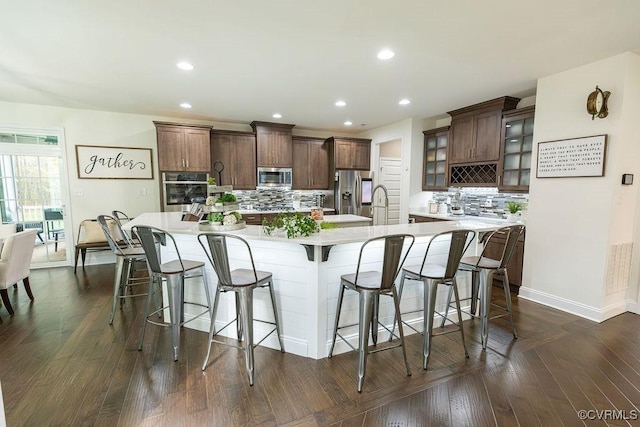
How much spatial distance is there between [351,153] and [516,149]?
3.19m

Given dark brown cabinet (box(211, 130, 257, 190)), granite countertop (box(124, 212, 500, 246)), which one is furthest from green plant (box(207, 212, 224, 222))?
dark brown cabinet (box(211, 130, 257, 190))

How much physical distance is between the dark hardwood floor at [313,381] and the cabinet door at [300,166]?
411 centimetres

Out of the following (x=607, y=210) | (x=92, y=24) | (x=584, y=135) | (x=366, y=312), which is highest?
(x=92, y=24)

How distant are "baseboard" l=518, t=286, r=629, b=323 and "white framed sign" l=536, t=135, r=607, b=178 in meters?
1.42

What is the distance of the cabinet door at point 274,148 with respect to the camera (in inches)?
236

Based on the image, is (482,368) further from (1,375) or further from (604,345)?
(1,375)

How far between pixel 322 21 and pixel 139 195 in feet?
15.5

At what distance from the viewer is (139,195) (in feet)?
18.1

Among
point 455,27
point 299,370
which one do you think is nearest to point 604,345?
point 299,370

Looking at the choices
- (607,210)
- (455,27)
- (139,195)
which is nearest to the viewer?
(455,27)

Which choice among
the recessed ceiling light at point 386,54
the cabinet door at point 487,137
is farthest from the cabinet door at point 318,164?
the recessed ceiling light at point 386,54

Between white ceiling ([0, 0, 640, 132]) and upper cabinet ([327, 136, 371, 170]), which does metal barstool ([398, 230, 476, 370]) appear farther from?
upper cabinet ([327, 136, 371, 170])

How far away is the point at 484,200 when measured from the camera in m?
5.00

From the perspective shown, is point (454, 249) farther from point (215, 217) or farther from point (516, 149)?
point (516, 149)
